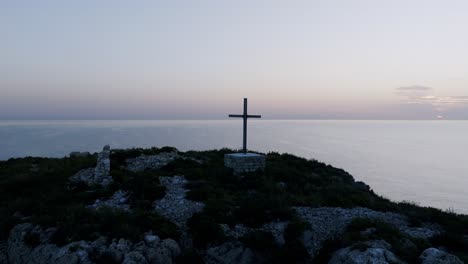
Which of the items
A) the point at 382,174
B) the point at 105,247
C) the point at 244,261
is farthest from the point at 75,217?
the point at 382,174

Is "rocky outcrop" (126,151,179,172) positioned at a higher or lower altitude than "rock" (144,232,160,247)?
higher

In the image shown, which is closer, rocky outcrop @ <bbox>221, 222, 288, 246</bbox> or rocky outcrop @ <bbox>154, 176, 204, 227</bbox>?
rocky outcrop @ <bbox>221, 222, 288, 246</bbox>

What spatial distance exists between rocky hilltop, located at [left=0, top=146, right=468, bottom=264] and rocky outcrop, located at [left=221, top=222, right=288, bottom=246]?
0.04 m

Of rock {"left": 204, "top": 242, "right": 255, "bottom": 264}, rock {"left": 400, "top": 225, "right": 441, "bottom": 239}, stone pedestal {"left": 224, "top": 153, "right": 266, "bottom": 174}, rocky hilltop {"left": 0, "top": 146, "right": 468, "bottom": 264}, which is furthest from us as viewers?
stone pedestal {"left": 224, "top": 153, "right": 266, "bottom": 174}

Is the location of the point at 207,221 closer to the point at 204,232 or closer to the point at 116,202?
the point at 204,232

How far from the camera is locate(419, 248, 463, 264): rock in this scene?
401 inches

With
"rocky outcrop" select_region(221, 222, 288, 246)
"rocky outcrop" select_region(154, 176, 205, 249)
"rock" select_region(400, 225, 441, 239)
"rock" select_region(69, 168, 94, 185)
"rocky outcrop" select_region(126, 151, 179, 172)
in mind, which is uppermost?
"rocky outcrop" select_region(126, 151, 179, 172)

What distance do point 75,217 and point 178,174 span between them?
7702mm

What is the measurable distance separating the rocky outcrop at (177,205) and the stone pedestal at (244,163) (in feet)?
12.2

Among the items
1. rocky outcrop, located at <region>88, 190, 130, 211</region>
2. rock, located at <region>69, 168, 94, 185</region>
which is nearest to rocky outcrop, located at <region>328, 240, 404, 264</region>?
rocky outcrop, located at <region>88, 190, 130, 211</region>

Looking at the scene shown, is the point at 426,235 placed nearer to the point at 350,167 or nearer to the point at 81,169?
the point at 81,169

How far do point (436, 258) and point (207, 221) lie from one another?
808 cm

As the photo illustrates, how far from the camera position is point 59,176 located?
20.3 m

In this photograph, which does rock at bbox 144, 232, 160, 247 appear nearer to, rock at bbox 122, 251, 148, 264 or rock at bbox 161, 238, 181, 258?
rock at bbox 161, 238, 181, 258
